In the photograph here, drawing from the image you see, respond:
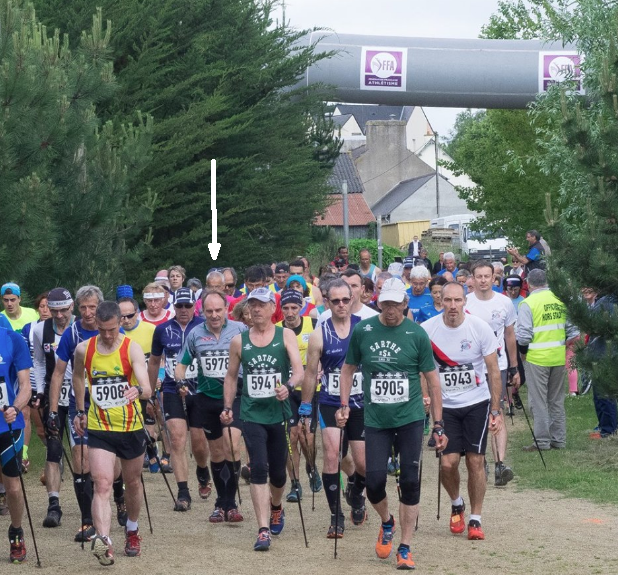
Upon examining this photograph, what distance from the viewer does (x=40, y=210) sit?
14.0 metres

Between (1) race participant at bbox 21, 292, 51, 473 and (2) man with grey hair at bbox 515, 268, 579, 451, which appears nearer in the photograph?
(1) race participant at bbox 21, 292, 51, 473

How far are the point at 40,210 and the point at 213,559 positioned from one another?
5924 millimetres

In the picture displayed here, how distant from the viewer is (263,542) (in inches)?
375

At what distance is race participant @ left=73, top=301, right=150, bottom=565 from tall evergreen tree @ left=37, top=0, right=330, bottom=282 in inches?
473

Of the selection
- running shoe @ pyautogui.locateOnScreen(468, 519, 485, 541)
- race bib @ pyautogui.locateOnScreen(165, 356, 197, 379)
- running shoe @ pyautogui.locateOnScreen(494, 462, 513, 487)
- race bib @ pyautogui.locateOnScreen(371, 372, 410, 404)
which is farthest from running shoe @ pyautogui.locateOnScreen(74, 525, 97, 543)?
running shoe @ pyautogui.locateOnScreen(494, 462, 513, 487)

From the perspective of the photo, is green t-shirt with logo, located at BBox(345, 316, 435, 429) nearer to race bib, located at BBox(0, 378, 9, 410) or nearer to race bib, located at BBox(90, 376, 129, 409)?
race bib, located at BBox(90, 376, 129, 409)

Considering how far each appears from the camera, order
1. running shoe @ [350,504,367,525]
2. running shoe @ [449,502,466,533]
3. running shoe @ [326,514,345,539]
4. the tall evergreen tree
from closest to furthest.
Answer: running shoe @ [326,514,345,539]
running shoe @ [449,502,466,533]
running shoe @ [350,504,367,525]
the tall evergreen tree

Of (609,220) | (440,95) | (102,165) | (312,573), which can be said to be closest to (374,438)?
(312,573)

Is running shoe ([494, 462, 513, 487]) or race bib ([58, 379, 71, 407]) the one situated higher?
race bib ([58, 379, 71, 407])

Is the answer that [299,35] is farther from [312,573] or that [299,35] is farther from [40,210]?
[312,573]

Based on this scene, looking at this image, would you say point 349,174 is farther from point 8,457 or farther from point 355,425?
point 8,457

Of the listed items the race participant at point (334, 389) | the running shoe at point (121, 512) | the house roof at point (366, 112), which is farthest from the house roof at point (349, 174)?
the race participant at point (334, 389)

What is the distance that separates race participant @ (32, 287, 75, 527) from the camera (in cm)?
1088

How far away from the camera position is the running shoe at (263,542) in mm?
9510
